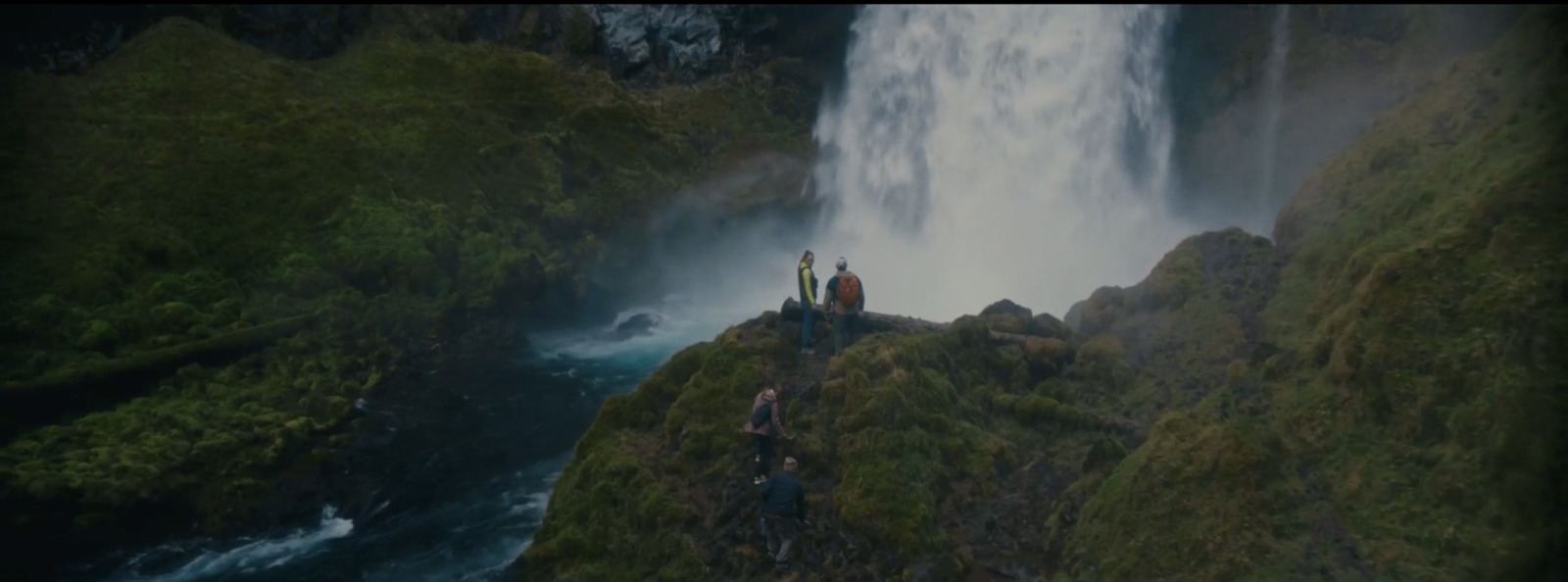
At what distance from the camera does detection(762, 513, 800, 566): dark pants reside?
46.1ft

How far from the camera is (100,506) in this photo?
21.4 m

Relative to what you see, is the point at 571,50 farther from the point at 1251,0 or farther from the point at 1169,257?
the point at 1169,257

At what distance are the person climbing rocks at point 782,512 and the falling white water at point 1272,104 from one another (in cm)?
3032

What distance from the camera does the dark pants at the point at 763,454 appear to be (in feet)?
49.9

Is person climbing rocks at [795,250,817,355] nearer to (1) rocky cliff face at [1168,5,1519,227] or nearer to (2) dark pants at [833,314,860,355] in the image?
(2) dark pants at [833,314,860,355]

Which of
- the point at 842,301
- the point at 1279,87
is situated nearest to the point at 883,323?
the point at 842,301

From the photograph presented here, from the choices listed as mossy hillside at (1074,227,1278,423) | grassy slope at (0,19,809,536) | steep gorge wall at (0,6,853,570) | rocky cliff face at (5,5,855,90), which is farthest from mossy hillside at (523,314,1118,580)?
rocky cliff face at (5,5,855,90)

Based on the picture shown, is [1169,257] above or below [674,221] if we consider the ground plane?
below

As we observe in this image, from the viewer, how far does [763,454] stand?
1526 cm

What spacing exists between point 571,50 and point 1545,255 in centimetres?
4107

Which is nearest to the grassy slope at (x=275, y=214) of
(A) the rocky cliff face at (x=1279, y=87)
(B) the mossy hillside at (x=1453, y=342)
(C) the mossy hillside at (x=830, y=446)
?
(C) the mossy hillside at (x=830, y=446)

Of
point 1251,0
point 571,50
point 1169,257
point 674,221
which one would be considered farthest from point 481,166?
point 1251,0

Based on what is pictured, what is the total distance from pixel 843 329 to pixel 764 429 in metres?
3.43

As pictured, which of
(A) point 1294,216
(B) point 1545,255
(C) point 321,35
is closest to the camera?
(B) point 1545,255
